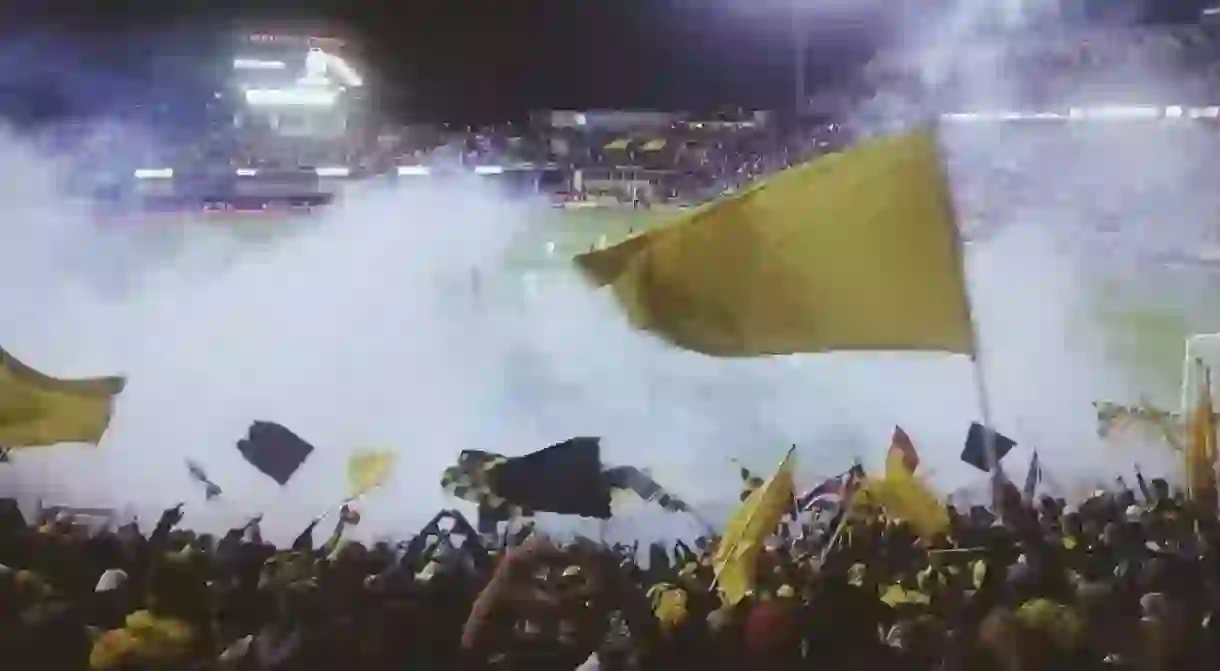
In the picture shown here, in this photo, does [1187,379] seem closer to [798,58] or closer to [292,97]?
[798,58]

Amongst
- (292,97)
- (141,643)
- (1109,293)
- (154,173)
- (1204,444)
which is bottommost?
(141,643)

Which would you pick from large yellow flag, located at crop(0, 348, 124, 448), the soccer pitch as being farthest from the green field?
large yellow flag, located at crop(0, 348, 124, 448)

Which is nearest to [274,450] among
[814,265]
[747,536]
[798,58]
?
[747,536]

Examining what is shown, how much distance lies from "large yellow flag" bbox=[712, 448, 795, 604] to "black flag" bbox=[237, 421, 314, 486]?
0.66 meters

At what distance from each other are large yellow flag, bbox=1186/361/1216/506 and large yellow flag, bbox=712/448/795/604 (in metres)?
0.64

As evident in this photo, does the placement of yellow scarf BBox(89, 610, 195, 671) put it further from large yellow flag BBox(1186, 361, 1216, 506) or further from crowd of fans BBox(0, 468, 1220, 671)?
large yellow flag BBox(1186, 361, 1216, 506)

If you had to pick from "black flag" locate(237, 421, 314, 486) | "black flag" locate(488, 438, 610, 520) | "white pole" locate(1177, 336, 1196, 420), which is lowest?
"black flag" locate(488, 438, 610, 520)

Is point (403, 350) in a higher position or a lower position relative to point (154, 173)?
lower

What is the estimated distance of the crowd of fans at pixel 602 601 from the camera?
6.38ft

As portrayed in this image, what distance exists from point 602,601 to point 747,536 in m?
0.24

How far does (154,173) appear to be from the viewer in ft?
6.53

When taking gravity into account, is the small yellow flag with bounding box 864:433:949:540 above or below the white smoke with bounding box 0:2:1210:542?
below

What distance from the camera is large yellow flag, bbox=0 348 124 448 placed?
6.54 feet

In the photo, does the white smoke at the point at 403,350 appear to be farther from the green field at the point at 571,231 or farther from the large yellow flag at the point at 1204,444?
the large yellow flag at the point at 1204,444
